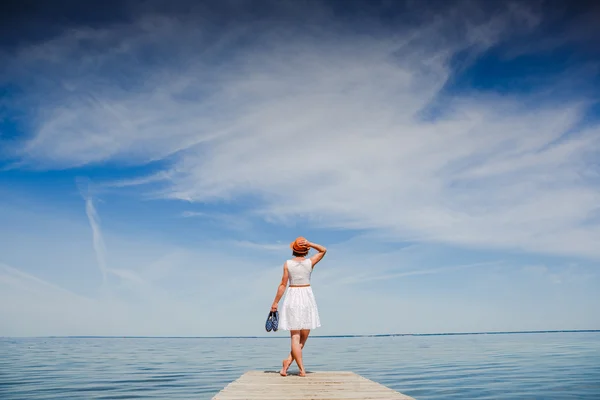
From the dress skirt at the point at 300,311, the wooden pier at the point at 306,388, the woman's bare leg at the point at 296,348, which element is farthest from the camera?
the dress skirt at the point at 300,311

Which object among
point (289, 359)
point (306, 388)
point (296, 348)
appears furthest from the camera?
point (289, 359)

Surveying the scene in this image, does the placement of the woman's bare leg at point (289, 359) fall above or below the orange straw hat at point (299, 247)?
below

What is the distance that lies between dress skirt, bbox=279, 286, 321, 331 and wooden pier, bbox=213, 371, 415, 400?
0.97 m

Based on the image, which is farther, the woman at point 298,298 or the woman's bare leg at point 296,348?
the woman at point 298,298

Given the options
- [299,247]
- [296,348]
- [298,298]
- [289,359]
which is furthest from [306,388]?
[299,247]

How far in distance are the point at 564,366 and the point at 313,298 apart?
69.2ft

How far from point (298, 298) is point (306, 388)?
2377 mm

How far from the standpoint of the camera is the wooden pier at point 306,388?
289 inches

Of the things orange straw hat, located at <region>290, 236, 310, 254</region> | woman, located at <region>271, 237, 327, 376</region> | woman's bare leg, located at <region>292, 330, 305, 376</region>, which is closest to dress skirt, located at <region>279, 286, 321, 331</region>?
woman, located at <region>271, 237, 327, 376</region>

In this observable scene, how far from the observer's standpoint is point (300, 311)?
413 inches

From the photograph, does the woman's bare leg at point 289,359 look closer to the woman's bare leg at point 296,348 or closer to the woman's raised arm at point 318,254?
the woman's bare leg at point 296,348

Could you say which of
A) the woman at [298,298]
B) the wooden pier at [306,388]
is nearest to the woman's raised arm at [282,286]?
the woman at [298,298]

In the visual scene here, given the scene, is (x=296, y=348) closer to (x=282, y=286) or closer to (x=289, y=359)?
(x=289, y=359)

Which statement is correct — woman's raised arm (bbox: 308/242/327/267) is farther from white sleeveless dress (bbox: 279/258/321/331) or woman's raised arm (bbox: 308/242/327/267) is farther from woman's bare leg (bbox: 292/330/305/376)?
woman's bare leg (bbox: 292/330/305/376)
